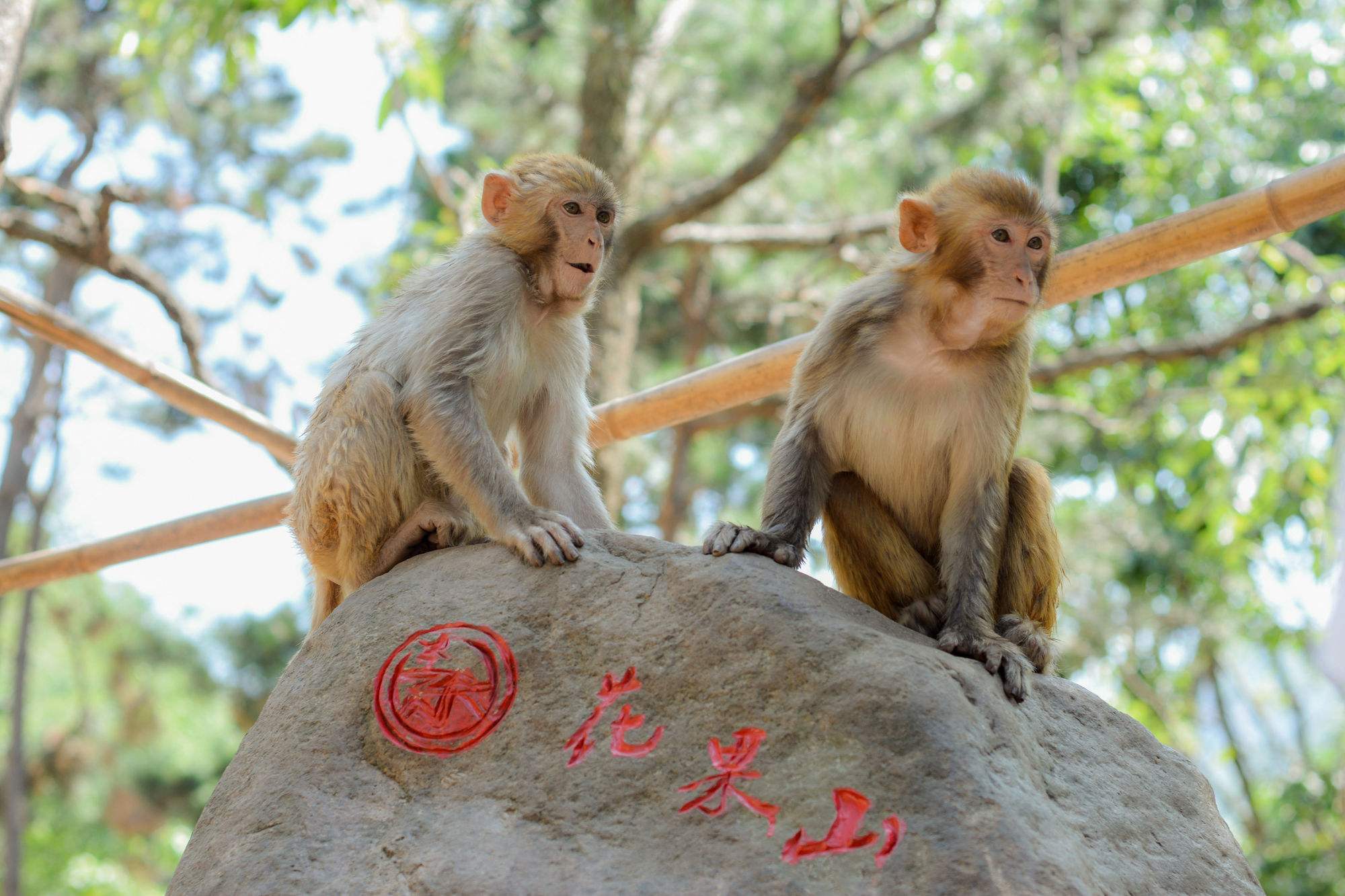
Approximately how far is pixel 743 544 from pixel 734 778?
88cm

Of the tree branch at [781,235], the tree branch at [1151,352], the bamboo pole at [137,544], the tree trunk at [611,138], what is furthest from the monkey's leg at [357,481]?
the tree branch at [1151,352]

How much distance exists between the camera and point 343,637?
3982 millimetres

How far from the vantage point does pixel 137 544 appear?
20.2ft

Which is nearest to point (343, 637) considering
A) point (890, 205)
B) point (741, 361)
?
point (741, 361)

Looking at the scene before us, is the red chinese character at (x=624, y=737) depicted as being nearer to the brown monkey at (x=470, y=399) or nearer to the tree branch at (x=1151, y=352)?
the brown monkey at (x=470, y=399)

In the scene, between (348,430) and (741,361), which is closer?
(348,430)

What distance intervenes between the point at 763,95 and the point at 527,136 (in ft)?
8.30

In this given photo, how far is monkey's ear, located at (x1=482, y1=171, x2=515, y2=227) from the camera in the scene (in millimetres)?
4730

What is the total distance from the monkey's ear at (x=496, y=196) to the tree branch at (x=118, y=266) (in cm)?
394

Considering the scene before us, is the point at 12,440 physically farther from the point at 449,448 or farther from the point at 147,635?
the point at 449,448

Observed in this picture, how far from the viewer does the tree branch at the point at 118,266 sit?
785 cm

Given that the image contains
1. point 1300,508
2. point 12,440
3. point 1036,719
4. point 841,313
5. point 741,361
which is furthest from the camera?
point 12,440

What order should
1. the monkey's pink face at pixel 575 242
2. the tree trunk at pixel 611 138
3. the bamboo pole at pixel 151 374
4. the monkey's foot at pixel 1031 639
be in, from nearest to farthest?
1. the monkey's foot at pixel 1031 639
2. the monkey's pink face at pixel 575 242
3. the bamboo pole at pixel 151 374
4. the tree trunk at pixel 611 138

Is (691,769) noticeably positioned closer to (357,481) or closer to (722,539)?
(722,539)
